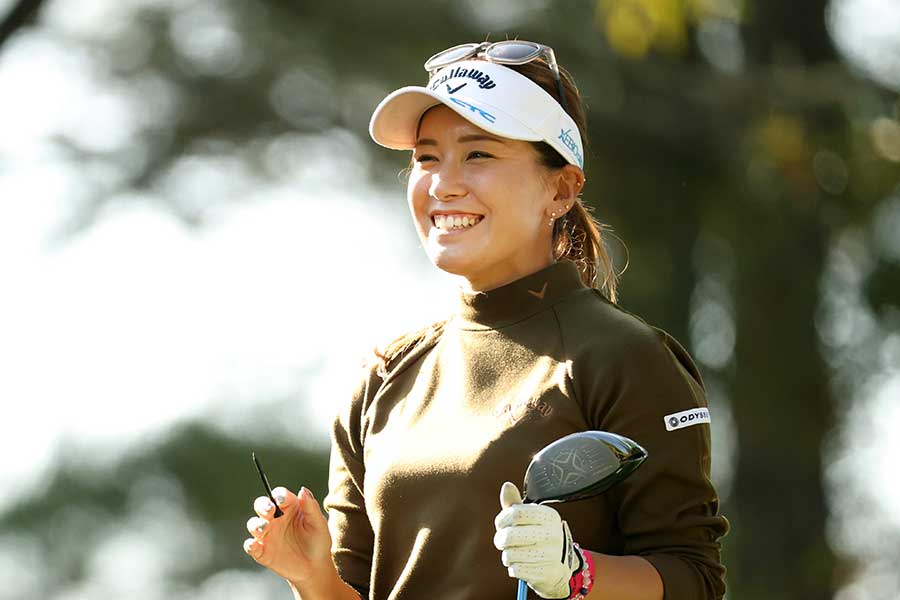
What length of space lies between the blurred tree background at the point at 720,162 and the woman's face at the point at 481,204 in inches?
249

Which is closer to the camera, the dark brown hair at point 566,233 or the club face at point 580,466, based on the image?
the club face at point 580,466

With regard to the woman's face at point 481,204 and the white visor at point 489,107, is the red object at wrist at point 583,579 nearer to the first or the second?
the woman's face at point 481,204

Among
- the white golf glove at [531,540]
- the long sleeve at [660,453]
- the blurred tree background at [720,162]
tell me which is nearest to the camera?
the white golf glove at [531,540]

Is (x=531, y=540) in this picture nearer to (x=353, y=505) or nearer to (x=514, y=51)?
(x=353, y=505)

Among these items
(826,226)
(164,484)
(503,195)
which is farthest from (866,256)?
(503,195)

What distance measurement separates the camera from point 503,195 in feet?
14.1

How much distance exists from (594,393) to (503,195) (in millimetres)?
532

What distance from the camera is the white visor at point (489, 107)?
430cm

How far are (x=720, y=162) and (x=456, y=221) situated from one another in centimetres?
779

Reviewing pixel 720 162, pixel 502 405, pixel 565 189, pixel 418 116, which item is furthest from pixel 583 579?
pixel 720 162

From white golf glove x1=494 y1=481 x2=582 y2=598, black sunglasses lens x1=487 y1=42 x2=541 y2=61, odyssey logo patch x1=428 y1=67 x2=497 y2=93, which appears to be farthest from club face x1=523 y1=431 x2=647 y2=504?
black sunglasses lens x1=487 y1=42 x2=541 y2=61

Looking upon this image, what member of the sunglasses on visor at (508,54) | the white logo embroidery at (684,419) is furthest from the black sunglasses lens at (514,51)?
the white logo embroidery at (684,419)

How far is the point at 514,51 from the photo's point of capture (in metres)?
4.52

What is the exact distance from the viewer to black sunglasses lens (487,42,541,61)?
4504 millimetres
